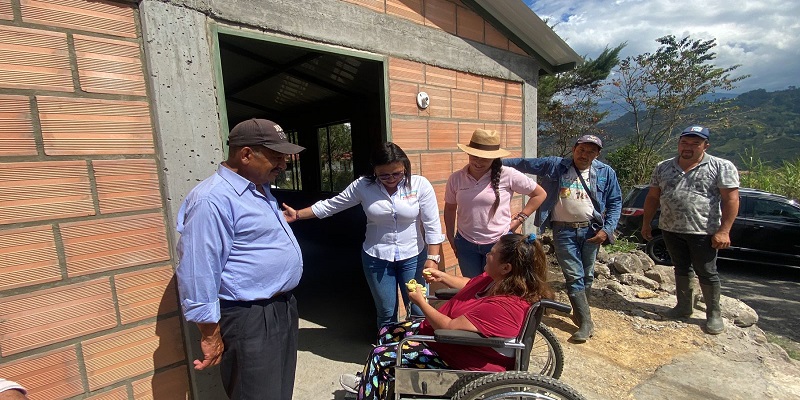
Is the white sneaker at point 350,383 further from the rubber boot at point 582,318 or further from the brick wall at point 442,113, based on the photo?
the rubber boot at point 582,318

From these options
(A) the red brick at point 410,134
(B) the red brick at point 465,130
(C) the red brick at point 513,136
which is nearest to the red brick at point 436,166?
(A) the red brick at point 410,134

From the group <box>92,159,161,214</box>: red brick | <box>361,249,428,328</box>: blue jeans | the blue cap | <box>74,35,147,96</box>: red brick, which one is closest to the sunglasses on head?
<box>361,249,428,328</box>: blue jeans

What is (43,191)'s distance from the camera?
156cm

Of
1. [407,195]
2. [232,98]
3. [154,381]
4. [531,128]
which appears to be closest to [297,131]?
[232,98]

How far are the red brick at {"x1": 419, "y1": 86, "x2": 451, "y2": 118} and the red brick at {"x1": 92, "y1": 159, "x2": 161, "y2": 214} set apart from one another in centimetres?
216

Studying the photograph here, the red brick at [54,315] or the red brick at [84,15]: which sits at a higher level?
the red brick at [84,15]

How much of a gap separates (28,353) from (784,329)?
6534 millimetres

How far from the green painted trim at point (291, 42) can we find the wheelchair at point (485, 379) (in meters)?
1.96

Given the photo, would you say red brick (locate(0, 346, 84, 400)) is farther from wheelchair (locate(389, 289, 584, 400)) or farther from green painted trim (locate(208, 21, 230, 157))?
wheelchair (locate(389, 289, 584, 400))

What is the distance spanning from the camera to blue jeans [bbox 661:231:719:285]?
3.29 metres

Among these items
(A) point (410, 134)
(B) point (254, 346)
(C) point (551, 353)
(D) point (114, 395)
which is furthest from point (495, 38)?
(D) point (114, 395)

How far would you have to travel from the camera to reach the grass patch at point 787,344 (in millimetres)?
3471

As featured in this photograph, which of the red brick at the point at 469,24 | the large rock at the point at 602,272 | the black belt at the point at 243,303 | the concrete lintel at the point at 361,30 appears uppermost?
the red brick at the point at 469,24

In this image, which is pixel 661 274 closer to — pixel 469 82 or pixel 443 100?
pixel 469 82
